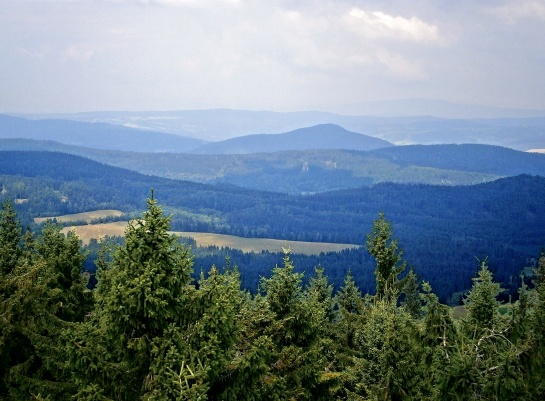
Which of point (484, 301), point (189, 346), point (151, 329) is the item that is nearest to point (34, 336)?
point (151, 329)

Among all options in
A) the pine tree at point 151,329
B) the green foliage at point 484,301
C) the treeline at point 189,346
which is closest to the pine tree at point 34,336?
the treeline at point 189,346

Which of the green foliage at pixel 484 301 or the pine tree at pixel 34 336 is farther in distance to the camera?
the green foliage at pixel 484 301

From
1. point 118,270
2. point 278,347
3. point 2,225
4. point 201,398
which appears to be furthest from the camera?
point 2,225

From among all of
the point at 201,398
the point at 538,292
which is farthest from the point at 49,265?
the point at 538,292

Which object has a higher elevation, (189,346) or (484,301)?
(189,346)

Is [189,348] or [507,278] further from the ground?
[189,348]

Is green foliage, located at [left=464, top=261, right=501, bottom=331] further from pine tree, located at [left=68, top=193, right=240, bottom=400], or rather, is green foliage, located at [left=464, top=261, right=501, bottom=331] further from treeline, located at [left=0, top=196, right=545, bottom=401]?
pine tree, located at [left=68, top=193, right=240, bottom=400]

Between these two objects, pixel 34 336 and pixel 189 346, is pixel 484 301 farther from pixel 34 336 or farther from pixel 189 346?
pixel 34 336

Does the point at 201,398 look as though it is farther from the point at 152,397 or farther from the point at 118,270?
the point at 118,270

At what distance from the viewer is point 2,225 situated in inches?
1355

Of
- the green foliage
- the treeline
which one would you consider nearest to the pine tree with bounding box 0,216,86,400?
the treeline

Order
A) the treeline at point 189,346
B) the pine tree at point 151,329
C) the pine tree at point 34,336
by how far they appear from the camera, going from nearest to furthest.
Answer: the treeline at point 189,346 → the pine tree at point 151,329 → the pine tree at point 34,336

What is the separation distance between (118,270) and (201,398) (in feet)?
14.7

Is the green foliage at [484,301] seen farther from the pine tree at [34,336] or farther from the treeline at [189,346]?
the pine tree at [34,336]
